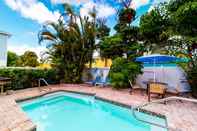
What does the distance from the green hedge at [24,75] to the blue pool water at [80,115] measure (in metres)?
3.00

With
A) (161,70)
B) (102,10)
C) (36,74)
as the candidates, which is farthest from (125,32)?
(36,74)

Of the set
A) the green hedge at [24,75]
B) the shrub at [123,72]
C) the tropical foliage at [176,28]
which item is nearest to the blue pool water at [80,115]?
the shrub at [123,72]

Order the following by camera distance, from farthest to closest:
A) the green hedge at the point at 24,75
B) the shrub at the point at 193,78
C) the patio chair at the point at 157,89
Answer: the green hedge at the point at 24,75
the shrub at the point at 193,78
the patio chair at the point at 157,89

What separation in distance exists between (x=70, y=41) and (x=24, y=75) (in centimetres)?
556

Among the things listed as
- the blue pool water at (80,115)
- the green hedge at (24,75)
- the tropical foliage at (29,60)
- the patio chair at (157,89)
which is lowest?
the blue pool water at (80,115)

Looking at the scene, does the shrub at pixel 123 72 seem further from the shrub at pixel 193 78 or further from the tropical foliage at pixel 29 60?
the tropical foliage at pixel 29 60

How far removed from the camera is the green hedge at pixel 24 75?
13711mm

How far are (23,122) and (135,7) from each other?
18031mm

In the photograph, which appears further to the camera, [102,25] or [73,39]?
[102,25]

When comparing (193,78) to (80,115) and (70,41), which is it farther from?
(70,41)

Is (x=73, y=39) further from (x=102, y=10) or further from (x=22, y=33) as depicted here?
(x=22, y=33)

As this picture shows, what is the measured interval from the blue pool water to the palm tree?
5.34 meters

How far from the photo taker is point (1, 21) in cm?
2119

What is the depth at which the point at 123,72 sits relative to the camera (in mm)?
13992
